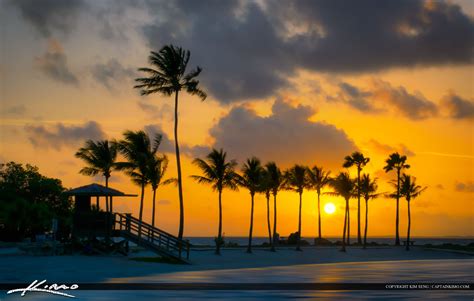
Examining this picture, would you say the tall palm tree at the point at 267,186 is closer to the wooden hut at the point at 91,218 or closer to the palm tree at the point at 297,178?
the palm tree at the point at 297,178

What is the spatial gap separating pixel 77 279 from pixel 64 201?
57.6 metres

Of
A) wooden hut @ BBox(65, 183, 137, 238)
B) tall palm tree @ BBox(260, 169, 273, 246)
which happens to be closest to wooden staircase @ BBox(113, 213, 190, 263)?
wooden hut @ BBox(65, 183, 137, 238)

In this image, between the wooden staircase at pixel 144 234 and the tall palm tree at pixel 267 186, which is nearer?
the wooden staircase at pixel 144 234

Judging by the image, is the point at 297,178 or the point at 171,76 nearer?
the point at 171,76

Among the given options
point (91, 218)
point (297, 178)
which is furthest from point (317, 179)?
point (91, 218)

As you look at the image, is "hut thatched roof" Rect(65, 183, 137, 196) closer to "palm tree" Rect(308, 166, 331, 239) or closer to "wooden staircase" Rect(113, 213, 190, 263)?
"wooden staircase" Rect(113, 213, 190, 263)

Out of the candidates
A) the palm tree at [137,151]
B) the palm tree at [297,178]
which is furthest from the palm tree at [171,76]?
the palm tree at [297,178]

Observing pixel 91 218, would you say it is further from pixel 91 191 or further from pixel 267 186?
pixel 267 186

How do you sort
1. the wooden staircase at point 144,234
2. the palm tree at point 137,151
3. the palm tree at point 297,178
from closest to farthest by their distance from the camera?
the wooden staircase at point 144,234 < the palm tree at point 137,151 < the palm tree at point 297,178

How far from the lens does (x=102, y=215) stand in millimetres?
43156

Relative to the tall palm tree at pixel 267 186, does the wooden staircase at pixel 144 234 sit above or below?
below

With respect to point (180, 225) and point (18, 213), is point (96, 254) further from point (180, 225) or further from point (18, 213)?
point (18, 213)

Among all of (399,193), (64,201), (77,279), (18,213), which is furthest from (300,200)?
(77,279)

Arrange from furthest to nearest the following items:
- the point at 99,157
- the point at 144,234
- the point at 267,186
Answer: the point at 267,186, the point at 99,157, the point at 144,234
